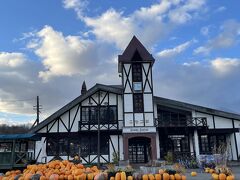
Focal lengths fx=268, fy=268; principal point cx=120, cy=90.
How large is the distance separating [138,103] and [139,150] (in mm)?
4389

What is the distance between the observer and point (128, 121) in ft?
74.3

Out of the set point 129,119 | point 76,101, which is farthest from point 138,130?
point 76,101

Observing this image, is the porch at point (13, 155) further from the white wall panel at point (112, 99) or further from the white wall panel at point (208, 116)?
the white wall panel at point (208, 116)

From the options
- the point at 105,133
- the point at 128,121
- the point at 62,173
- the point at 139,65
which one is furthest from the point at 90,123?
the point at 62,173

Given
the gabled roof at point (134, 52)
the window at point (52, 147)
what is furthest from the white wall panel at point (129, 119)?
the window at point (52, 147)

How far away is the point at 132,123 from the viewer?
74.1 ft

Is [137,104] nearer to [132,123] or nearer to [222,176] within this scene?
[132,123]

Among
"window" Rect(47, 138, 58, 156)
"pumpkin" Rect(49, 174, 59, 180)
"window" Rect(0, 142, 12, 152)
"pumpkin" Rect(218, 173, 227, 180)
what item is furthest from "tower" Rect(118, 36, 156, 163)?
"pumpkin" Rect(49, 174, 59, 180)

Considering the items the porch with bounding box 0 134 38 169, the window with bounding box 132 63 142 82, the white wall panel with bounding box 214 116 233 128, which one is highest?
the window with bounding box 132 63 142 82

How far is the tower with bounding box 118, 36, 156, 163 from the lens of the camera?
22.2 metres

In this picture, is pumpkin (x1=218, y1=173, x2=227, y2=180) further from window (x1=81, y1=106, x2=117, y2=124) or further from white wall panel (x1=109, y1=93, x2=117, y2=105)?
white wall panel (x1=109, y1=93, x2=117, y2=105)


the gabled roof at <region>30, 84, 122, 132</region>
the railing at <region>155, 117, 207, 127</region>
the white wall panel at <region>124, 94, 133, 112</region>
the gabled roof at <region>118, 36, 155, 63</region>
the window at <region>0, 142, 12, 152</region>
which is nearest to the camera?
the window at <region>0, 142, 12, 152</region>

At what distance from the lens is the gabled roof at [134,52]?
Result: 23922mm

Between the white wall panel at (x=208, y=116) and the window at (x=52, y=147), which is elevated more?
the white wall panel at (x=208, y=116)
